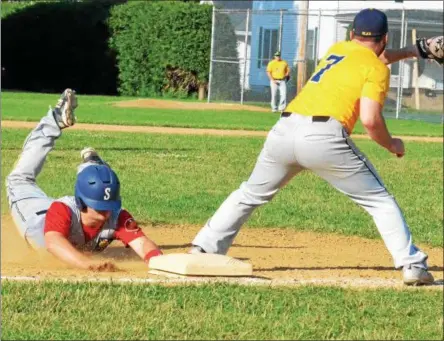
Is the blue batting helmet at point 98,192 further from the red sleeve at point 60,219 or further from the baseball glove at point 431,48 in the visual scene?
the baseball glove at point 431,48

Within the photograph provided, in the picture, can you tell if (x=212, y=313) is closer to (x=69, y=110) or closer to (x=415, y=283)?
(x=415, y=283)

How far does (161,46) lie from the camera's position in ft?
139

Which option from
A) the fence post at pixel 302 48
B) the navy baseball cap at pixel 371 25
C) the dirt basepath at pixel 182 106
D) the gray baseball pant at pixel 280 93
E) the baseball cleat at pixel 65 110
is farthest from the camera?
the fence post at pixel 302 48

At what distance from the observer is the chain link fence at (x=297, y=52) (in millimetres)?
32906

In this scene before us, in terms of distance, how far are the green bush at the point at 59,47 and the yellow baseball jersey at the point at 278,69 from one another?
42.2 feet

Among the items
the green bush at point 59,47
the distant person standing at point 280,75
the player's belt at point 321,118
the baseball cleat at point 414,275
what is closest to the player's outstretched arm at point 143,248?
the player's belt at point 321,118

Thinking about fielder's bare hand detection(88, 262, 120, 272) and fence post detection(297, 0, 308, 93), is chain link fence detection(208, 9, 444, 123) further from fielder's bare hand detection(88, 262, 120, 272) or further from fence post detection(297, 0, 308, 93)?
fielder's bare hand detection(88, 262, 120, 272)

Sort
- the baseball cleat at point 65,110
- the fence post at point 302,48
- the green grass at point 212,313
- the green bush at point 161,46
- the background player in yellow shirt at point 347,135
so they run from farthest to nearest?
the green bush at point 161,46 < the fence post at point 302,48 < the baseball cleat at point 65,110 < the background player in yellow shirt at point 347,135 < the green grass at point 212,313

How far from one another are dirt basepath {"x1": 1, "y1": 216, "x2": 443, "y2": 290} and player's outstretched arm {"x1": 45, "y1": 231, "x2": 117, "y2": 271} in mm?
74

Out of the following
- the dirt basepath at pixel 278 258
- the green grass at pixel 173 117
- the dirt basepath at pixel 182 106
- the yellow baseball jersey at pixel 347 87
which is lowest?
the dirt basepath at pixel 182 106

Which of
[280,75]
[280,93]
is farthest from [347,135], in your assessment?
[280,93]

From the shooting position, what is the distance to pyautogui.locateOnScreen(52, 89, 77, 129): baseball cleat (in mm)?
9070

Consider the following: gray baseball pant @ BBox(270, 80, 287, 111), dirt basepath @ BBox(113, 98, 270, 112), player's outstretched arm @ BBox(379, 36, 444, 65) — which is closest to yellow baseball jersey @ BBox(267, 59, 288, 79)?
gray baseball pant @ BBox(270, 80, 287, 111)

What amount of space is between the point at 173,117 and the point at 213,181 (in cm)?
1330
